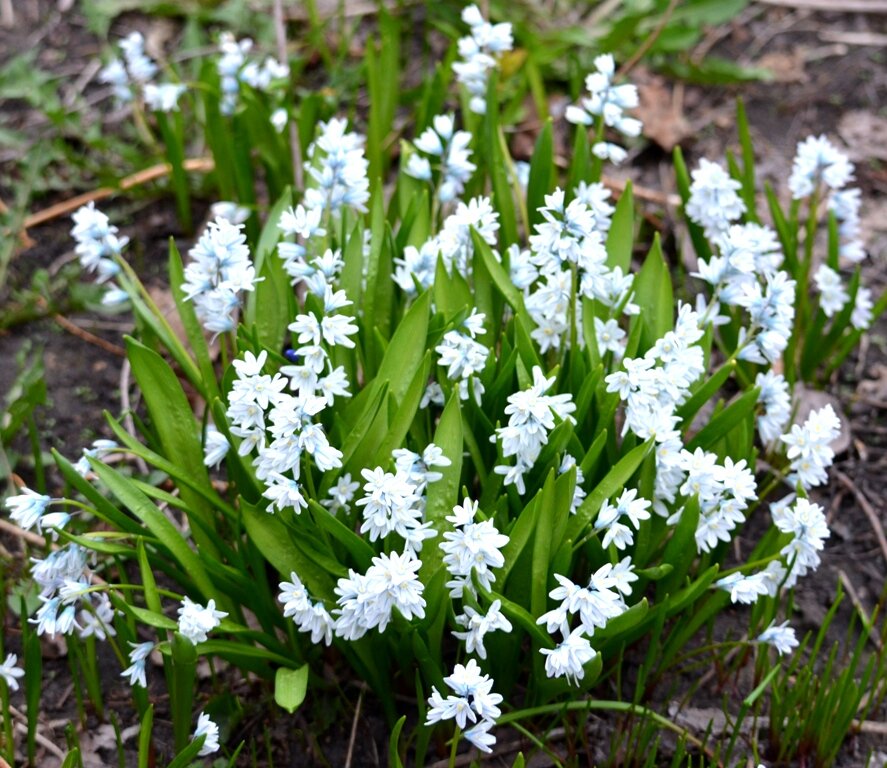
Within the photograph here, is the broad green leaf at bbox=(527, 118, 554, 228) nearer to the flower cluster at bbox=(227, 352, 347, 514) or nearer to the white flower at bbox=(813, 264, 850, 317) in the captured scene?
the white flower at bbox=(813, 264, 850, 317)

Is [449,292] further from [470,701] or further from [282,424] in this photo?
[470,701]

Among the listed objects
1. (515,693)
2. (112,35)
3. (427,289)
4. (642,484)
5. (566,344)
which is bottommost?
(515,693)

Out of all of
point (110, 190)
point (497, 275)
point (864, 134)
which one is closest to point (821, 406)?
point (497, 275)

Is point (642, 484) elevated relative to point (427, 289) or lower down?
lower down

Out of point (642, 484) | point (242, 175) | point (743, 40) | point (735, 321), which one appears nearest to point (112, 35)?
point (242, 175)

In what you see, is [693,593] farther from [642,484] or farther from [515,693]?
[515,693]

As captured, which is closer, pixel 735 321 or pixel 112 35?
pixel 735 321
